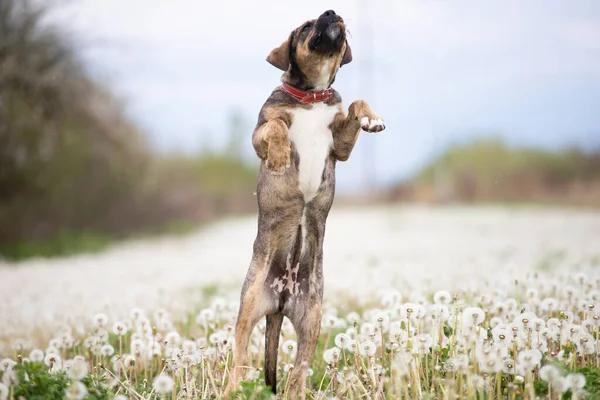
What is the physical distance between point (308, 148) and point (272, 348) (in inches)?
55.6

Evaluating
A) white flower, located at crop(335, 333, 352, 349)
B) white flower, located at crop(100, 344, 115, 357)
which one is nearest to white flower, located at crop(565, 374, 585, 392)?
white flower, located at crop(335, 333, 352, 349)

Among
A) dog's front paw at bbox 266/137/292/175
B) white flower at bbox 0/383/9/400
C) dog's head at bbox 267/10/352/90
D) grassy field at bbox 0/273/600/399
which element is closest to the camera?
white flower at bbox 0/383/9/400

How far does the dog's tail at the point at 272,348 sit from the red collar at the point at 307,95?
1.48 m

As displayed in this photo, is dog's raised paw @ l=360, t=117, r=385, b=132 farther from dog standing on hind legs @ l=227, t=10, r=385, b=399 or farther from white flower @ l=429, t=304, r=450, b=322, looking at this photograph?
white flower @ l=429, t=304, r=450, b=322

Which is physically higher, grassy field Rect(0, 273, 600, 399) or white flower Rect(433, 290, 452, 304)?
white flower Rect(433, 290, 452, 304)

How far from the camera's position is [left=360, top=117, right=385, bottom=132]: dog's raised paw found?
4.24 meters

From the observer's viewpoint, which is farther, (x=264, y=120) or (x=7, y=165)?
(x=7, y=165)

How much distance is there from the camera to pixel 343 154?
4.64 metres

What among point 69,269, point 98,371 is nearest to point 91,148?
point 69,269

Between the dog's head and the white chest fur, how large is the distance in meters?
0.21

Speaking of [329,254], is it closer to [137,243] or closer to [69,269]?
[69,269]

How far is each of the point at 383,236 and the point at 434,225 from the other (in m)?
4.39

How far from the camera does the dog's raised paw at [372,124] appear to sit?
4238 millimetres

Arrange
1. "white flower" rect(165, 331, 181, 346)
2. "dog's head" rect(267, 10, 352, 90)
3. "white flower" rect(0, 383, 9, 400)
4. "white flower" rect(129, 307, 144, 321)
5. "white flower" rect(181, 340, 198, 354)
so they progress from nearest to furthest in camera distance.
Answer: "white flower" rect(0, 383, 9, 400)
"dog's head" rect(267, 10, 352, 90)
"white flower" rect(181, 340, 198, 354)
"white flower" rect(165, 331, 181, 346)
"white flower" rect(129, 307, 144, 321)
